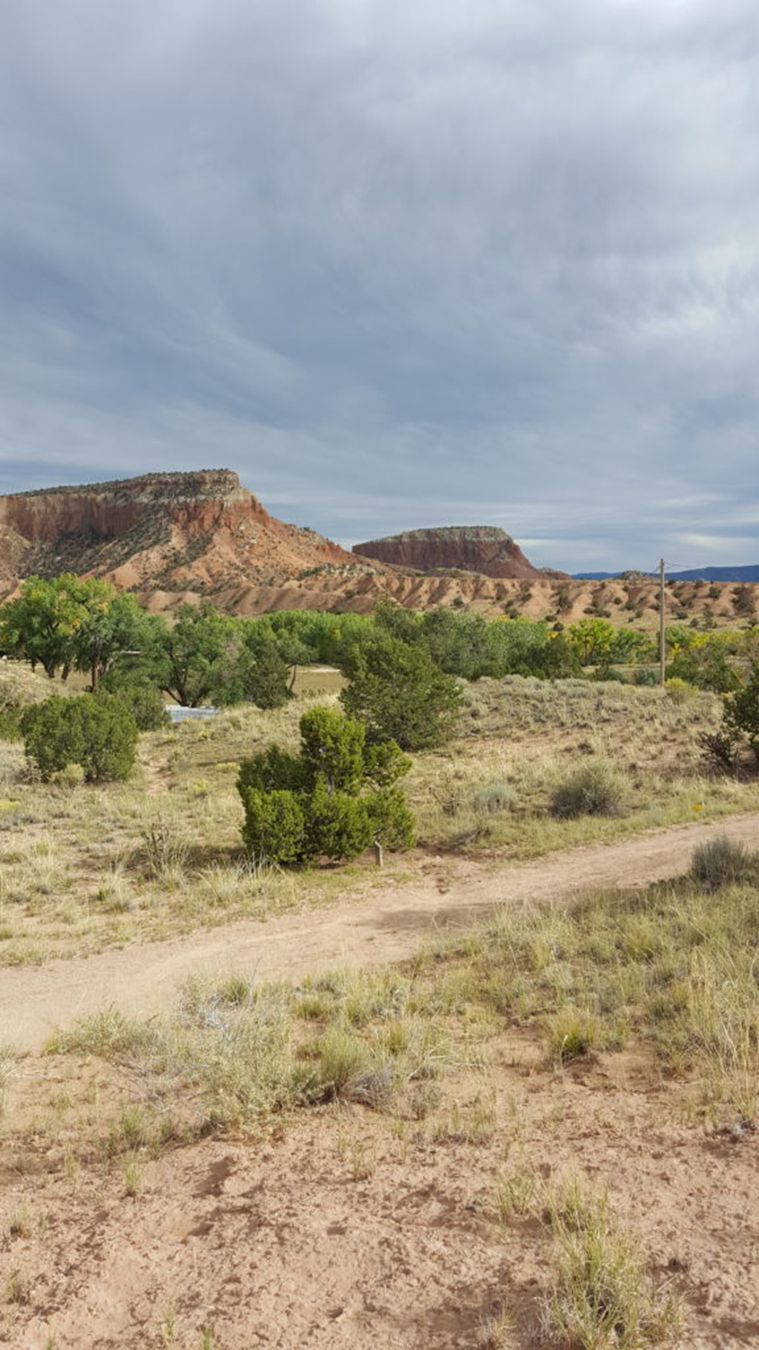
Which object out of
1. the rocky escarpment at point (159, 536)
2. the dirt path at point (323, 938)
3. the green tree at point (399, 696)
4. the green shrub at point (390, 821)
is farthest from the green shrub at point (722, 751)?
the rocky escarpment at point (159, 536)

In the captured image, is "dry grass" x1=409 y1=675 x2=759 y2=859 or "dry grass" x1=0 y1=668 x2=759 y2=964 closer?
"dry grass" x1=0 y1=668 x2=759 y2=964

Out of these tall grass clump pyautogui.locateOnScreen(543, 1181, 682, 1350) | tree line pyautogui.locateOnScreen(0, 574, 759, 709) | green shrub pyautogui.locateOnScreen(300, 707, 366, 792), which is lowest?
tall grass clump pyautogui.locateOnScreen(543, 1181, 682, 1350)

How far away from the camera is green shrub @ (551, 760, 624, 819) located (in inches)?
545

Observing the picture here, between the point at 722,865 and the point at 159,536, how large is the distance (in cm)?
12771

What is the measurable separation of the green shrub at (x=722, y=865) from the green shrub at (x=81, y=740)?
14.0 m

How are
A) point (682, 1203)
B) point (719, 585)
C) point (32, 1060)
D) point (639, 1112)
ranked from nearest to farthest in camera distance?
point (682, 1203), point (639, 1112), point (32, 1060), point (719, 585)

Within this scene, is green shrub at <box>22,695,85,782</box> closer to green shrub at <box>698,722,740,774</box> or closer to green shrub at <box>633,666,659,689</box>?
green shrub at <box>698,722,740,774</box>

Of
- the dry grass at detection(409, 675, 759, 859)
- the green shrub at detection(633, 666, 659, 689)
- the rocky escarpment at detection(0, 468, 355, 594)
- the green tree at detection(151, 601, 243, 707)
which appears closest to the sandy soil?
the dry grass at detection(409, 675, 759, 859)

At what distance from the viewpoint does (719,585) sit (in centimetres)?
8688

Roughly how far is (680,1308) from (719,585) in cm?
9421

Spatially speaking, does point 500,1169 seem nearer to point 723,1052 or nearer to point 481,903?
point 723,1052

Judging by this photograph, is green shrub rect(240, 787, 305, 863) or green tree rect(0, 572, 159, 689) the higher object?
green tree rect(0, 572, 159, 689)

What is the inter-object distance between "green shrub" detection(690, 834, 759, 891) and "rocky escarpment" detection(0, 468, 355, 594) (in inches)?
4113

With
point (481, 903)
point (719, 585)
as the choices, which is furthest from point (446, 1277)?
point (719, 585)
